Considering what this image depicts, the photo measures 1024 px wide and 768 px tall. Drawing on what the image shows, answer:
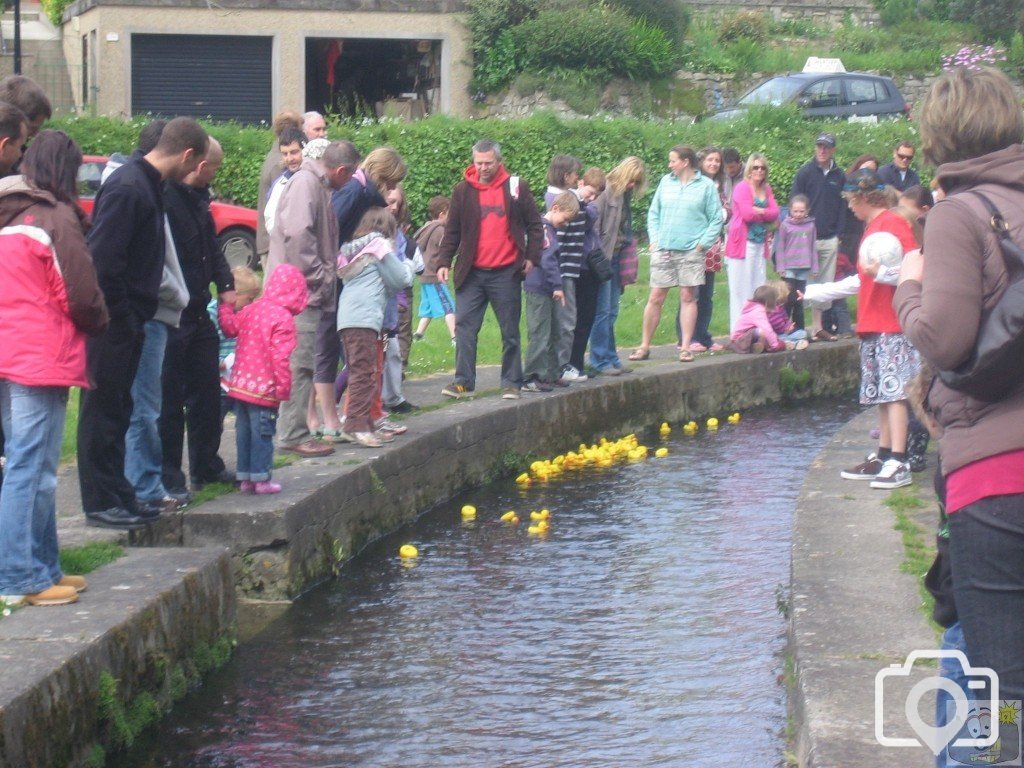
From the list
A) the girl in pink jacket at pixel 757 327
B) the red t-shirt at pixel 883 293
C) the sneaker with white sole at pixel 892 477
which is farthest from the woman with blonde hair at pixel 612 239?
the sneaker with white sole at pixel 892 477

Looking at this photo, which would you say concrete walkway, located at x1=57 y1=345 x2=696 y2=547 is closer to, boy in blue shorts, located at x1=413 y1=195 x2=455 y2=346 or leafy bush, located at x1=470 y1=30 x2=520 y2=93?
boy in blue shorts, located at x1=413 y1=195 x2=455 y2=346

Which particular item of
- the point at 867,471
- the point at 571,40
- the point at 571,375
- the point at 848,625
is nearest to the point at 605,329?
the point at 571,375

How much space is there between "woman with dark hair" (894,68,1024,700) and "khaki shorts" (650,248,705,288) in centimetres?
921

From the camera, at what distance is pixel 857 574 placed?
592 cm

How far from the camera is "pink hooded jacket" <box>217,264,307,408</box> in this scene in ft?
23.1

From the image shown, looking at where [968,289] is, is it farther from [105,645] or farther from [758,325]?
[758,325]

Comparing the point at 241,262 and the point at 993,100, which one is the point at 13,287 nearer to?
the point at 993,100

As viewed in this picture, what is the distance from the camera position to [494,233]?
10.2 meters

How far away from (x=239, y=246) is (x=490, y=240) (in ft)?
31.5

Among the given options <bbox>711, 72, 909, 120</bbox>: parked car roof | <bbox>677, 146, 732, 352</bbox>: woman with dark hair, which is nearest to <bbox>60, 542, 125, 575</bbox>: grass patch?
<bbox>677, 146, 732, 352</bbox>: woman with dark hair

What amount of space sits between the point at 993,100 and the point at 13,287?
331 cm

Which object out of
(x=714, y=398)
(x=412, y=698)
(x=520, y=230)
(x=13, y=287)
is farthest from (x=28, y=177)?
(x=714, y=398)

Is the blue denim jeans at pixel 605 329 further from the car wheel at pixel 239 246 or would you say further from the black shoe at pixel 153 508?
the car wheel at pixel 239 246

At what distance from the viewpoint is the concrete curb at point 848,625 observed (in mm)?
4223
